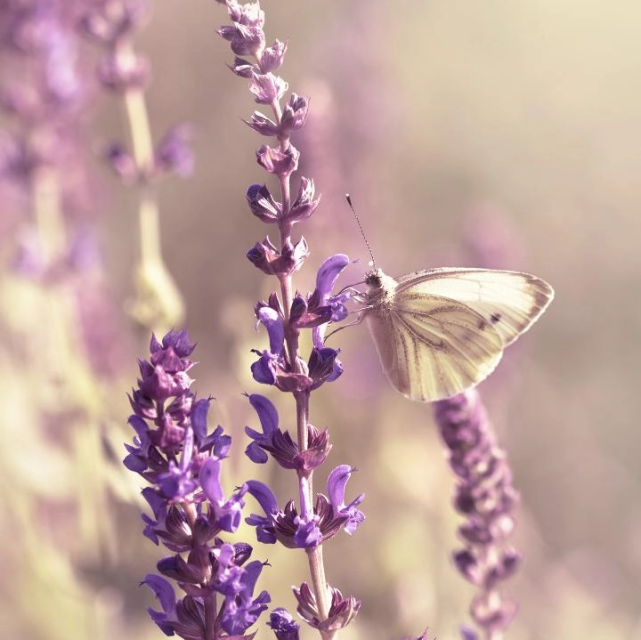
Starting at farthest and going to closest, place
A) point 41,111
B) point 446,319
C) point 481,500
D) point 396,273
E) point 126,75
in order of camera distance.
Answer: point 396,273 → point 41,111 → point 126,75 → point 446,319 → point 481,500

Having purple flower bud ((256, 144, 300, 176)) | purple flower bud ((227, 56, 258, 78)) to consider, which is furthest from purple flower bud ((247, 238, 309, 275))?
purple flower bud ((227, 56, 258, 78))

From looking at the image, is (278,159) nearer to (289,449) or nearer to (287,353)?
(287,353)

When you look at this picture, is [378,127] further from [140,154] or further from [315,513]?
[315,513]

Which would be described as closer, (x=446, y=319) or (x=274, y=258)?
(x=274, y=258)

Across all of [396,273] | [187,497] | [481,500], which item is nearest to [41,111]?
[396,273]

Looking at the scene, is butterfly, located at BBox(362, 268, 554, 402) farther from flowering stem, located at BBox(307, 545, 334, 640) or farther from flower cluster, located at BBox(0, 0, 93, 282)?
flower cluster, located at BBox(0, 0, 93, 282)

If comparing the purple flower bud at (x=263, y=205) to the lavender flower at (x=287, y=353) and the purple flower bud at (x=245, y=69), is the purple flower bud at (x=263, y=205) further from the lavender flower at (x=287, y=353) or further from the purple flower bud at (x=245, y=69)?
the purple flower bud at (x=245, y=69)
